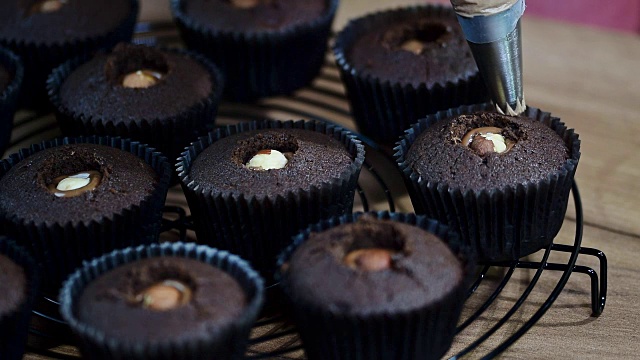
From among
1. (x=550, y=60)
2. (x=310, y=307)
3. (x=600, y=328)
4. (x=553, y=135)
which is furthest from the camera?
(x=550, y=60)

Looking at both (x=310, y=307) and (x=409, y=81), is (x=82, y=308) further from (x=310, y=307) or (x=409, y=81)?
(x=409, y=81)

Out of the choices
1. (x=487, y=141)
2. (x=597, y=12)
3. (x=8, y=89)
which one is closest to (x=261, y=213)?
(x=487, y=141)

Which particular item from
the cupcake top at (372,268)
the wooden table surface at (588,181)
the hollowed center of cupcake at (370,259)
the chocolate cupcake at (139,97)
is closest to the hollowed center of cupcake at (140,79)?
the chocolate cupcake at (139,97)

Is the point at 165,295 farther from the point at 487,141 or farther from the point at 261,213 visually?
the point at 487,141

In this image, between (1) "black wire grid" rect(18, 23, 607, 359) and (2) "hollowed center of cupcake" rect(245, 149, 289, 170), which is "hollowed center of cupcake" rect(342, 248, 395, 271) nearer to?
(1) "black wire grid" rect(18, 23, 607, 359)

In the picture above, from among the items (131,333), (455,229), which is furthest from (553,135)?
(131,333)

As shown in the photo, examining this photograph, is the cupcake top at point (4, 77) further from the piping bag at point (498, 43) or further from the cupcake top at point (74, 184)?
the piping bag at point (498, 43)

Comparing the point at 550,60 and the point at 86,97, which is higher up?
the point at 86,97
